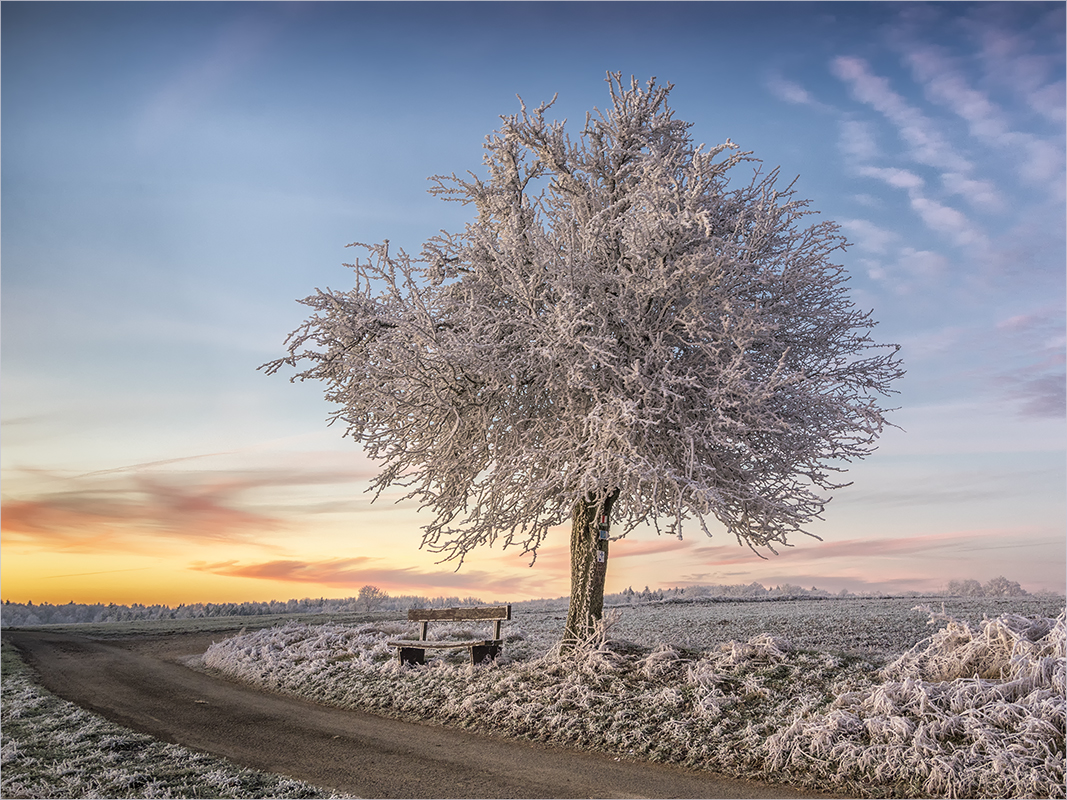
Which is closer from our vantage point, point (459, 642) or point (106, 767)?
point (106, 767)

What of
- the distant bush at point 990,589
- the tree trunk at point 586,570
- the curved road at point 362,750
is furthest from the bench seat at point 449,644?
the distant bush at point 990,589

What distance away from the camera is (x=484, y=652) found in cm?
1291

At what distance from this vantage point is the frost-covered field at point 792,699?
24.6 ft

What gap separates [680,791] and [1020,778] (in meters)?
3.28

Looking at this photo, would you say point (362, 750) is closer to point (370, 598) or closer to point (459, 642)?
point (459, 642)

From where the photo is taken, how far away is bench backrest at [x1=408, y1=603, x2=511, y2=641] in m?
13.2

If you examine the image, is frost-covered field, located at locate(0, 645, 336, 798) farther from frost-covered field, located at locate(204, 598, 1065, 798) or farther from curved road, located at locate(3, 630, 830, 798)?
frost-covered field, located at locate(204, 598, 1065, 798)

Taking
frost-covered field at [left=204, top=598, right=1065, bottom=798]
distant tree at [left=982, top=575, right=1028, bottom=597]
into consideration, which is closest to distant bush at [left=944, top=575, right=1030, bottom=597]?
distant tree at [left=982, top=575, right=1028, bottom=597]

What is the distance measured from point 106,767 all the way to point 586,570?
7521mm

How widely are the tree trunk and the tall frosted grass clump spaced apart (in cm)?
448

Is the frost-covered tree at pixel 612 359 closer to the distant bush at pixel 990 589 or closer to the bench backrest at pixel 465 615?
the bench backrest at pixel 465 615

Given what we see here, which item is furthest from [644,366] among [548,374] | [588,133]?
[588,133]

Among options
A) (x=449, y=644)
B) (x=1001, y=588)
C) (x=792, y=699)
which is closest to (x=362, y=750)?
(x=449, y=644)

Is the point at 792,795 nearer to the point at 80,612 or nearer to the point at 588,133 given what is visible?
the point at 588,133
